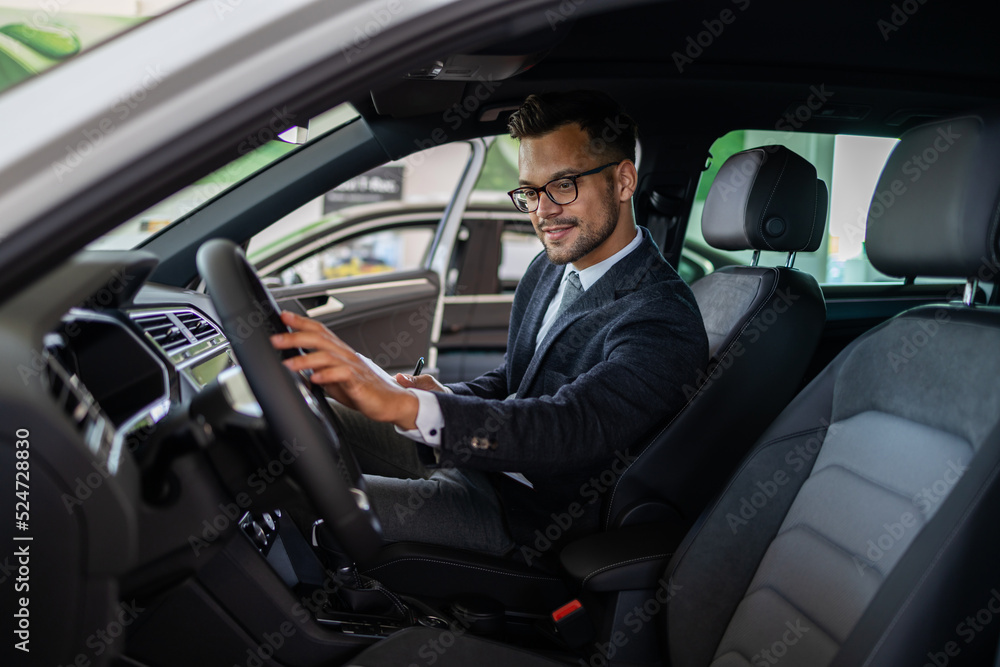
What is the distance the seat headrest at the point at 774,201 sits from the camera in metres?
1.78

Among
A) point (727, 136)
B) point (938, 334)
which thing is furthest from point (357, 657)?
point (727, 136)

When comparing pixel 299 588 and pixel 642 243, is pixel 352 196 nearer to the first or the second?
pixel 642 243

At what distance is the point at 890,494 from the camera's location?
1.17 meters

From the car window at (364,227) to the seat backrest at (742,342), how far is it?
897 millimetres

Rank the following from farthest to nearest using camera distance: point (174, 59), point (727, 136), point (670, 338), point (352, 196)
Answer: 1. point (352, 196)
2. point (727, 136)
3. point (670, 338)
4. point (174, 59)

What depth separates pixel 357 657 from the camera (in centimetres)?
111

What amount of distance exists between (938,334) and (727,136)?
137 centimetres

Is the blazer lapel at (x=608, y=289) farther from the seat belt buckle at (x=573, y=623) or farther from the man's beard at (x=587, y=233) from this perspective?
the seat belt buckle at (x=573, y=623)

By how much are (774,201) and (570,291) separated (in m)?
0.50
